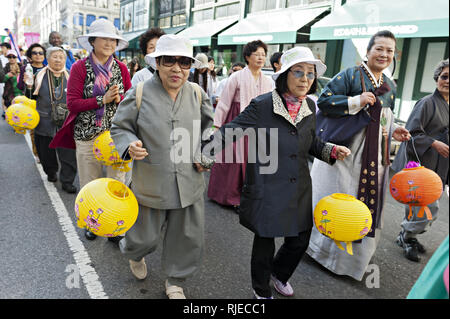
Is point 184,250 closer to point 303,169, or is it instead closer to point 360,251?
point 303,169

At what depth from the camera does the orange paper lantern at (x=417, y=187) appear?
2404 mm

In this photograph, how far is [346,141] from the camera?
290cm

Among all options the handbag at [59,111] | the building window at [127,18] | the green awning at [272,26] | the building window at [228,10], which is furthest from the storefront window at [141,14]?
the handbag at [59,111]

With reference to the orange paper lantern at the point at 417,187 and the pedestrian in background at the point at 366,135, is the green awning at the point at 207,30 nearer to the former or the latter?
the pedestrian in background at the point at 366,135

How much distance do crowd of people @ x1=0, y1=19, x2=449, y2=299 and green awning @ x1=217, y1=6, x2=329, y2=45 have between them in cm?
1050

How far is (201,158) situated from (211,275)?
1.13 metres

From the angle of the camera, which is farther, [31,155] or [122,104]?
[31,155]

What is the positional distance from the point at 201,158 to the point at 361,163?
1.29 metres

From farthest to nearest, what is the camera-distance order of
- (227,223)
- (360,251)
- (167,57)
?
(227,223)
(360,251)
(167,57)

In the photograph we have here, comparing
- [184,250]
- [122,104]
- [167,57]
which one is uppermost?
[167,57]

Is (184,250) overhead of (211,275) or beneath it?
overhead

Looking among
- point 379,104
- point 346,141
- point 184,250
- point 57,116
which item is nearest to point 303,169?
point 346,141

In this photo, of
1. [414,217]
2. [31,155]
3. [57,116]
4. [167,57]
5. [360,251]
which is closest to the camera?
[167,57]

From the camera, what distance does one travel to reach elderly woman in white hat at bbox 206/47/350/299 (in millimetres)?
2436
